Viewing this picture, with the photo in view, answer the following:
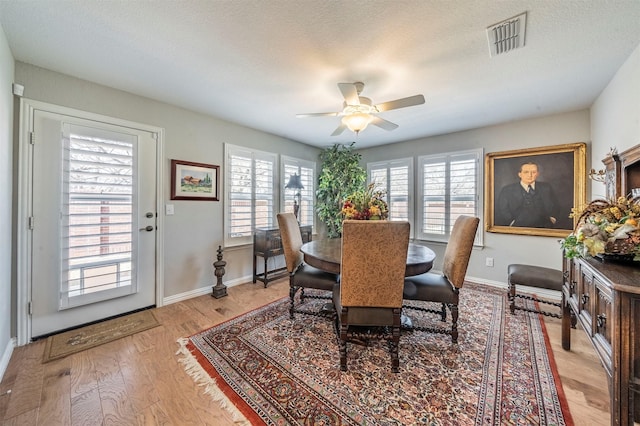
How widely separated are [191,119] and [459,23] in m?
2.98

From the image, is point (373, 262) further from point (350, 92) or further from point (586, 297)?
point (350, 92)

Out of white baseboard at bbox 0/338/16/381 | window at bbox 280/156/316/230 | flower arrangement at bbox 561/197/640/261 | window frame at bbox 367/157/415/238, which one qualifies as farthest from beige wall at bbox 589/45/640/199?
white baseboard at bbox 0/338/16/381

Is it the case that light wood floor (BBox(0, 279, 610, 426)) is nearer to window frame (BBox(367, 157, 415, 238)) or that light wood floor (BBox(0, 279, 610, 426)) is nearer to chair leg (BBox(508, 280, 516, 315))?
chair leg (BBox(508, 280, 516, 315))

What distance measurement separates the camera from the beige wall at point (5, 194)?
1739 millimetres

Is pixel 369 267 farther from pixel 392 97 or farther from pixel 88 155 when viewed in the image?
pixel 88 155

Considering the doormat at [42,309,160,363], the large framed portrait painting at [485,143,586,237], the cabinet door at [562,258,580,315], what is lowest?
the doormat at [42,309,160,363]

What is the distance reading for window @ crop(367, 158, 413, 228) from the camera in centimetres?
440

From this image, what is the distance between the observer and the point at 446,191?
13.0 ft

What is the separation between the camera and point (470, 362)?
184cm

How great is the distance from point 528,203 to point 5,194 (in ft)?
17.8

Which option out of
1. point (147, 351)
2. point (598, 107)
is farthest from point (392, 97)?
point (147, 351)

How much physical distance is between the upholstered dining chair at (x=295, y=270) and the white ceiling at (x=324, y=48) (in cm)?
144

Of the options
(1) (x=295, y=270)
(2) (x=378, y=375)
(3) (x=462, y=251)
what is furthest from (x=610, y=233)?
(1) (x=295, y=270)

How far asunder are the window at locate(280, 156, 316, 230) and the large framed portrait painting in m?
2.90
